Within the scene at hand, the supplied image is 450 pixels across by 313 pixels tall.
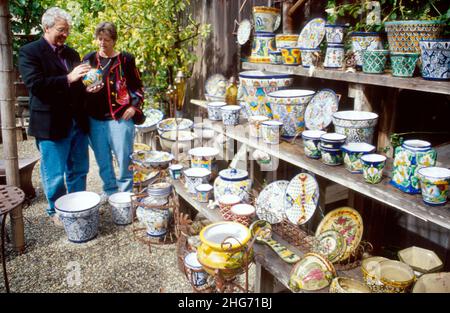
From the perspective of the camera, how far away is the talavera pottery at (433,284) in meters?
1.60

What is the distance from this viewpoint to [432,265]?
6.19 feet

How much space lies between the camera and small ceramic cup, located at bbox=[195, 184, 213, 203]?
9.11 feet

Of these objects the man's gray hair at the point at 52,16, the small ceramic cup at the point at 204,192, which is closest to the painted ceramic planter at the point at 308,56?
the small ceramic cup at the point at 204,192

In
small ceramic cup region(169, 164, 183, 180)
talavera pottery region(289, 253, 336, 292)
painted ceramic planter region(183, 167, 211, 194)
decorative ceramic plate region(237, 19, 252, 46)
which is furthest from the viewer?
small ceramic cup region(169, 164, 183, 180)

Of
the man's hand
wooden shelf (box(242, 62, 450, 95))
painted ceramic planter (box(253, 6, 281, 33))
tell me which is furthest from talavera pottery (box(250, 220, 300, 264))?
the man's hand

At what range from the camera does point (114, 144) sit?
138 inches

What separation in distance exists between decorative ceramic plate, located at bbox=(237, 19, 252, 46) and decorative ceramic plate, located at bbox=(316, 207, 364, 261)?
171 cm

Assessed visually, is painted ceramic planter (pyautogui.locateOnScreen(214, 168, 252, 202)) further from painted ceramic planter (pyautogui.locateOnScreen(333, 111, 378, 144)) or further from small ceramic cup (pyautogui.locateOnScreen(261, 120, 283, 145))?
painted ceramic planter (pyautogui.locateOnScreen(333, 111, 378, 144))

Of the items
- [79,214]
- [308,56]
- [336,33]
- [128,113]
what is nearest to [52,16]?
[128,113]

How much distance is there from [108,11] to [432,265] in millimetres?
3921

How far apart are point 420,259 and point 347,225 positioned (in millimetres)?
396

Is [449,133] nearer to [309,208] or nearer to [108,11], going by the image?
[309,208]

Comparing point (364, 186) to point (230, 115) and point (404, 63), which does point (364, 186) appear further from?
point (230, 115)

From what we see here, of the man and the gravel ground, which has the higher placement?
the man
